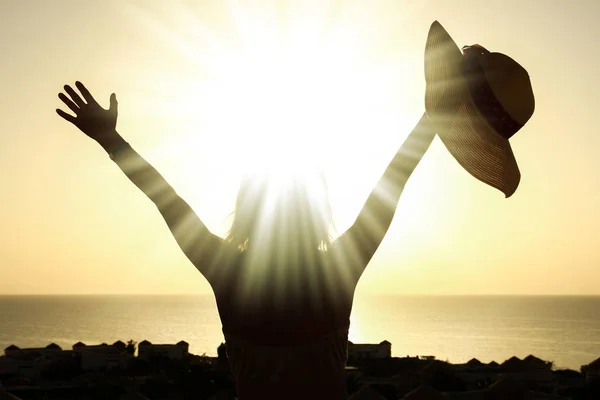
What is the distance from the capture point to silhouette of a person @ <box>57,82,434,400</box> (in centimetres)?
188

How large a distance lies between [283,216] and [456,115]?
604 mm

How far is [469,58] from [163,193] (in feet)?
3.28

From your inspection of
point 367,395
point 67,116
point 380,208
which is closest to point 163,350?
point 367,395

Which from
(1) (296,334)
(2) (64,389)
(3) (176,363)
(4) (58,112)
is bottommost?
(1) (296,334)

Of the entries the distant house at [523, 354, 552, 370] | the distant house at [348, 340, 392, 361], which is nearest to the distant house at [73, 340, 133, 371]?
the distant house at [348, 340, 392, 361]

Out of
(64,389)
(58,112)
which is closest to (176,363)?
(64,389)

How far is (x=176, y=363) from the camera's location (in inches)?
1639

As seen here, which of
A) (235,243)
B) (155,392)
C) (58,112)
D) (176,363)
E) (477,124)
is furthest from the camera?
(176,363)

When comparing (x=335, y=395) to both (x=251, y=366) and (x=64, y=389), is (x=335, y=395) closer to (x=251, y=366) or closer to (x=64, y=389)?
(x=251, y=366)

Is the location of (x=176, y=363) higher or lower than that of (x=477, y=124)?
higher

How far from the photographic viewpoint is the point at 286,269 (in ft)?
6.38

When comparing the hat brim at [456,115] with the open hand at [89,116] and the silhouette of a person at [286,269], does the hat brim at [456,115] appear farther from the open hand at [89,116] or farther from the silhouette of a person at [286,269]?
the open hand at [89,116]

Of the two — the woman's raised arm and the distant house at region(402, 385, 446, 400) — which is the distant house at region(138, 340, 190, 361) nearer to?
the distant house at region(402, 385, 446, 400)

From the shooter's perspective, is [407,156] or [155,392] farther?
[155,392]
